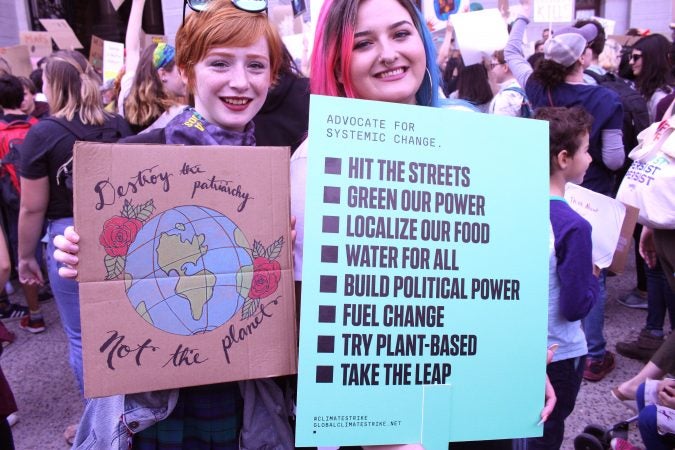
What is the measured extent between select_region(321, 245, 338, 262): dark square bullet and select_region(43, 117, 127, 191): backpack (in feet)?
7.45

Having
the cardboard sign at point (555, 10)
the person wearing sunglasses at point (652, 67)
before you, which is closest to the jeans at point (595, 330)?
the person wearing sunglasses at point (652, 67)

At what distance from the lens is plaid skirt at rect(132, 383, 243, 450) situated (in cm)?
136

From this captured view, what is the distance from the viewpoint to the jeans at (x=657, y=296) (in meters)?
3.76

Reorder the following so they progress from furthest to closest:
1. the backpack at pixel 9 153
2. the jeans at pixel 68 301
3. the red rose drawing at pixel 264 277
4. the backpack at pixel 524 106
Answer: the backpack at pixel 9 153 < the backpack at pixel 524 106 < the jeans at pixel 68 301 < the red rose drawing at pixel 264 277

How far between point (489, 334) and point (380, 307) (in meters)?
0.25

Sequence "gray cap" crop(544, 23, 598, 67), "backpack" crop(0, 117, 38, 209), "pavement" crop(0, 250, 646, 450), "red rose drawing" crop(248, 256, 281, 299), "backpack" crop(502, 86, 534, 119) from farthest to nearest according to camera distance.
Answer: "backpack" crop(0, 117, 38, 209) → "backpack" crop(502, 86, 534, 119) → "gray cap" crop(544, 23, 598, 67) → "pavement" crop(0, 250, 646, 450) → "red rose drawing" crop(248, 256, 281, 299)

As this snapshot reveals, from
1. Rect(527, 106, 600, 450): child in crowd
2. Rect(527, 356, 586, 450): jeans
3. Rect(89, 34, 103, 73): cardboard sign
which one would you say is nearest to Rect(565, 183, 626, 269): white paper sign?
Rect(527, 106, 600, 450): child in crowd

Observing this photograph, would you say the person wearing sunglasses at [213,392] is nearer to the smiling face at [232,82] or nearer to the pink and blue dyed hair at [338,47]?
the smiling face at [232,82]

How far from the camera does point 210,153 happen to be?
120cm

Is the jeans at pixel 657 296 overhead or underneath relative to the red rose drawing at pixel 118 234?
underneath

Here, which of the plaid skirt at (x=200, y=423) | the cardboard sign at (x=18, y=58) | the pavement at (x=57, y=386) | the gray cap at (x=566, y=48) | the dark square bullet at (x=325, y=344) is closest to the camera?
the dark square bullet at (x=325, y=344)

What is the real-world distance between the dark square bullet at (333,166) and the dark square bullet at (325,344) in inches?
13.0

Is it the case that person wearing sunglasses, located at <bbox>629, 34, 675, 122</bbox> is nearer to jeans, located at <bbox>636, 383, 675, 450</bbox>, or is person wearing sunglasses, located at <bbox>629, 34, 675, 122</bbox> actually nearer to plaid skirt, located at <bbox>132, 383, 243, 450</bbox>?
jeans, located at <bbox>636, 383, 675, 450</bbox>

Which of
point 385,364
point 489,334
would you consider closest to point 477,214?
point 489,334
